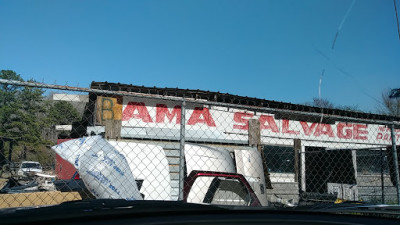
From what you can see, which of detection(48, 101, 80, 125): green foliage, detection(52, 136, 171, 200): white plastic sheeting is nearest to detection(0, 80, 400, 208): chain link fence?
detection(52, 136, 171, 200): white plastic sheeting

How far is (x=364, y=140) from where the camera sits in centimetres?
1599

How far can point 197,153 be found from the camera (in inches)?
263

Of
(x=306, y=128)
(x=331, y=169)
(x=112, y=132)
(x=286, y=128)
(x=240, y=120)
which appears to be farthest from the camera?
(x=306, y=128)

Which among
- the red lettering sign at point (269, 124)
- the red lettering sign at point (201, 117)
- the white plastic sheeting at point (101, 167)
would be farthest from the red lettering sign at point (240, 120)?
the white plastic sheeting at point (101, 167)

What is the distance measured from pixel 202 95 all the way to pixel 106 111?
3.59m

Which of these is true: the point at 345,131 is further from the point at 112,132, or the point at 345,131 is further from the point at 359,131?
the point at 112,132

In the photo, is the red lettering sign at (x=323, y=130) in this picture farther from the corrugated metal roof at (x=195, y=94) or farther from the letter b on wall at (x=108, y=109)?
the letter b on wall at (x=108, y=109)

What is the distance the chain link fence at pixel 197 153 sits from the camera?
4.04 metres

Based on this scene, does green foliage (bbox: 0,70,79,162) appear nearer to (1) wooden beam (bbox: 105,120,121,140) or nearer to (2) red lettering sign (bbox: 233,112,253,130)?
(2) red lettering sign (bbox: 233,112,253,130)

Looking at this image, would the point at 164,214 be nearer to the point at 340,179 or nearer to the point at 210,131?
the point at 210,131

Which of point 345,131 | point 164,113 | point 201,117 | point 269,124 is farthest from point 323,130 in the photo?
point 164,113

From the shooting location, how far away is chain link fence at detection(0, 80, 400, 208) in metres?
4.04

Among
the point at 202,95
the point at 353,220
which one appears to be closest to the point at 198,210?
the point at 353,220

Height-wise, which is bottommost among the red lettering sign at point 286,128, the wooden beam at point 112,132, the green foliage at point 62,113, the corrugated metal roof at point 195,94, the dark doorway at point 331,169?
the dark doorway at point 331,169
